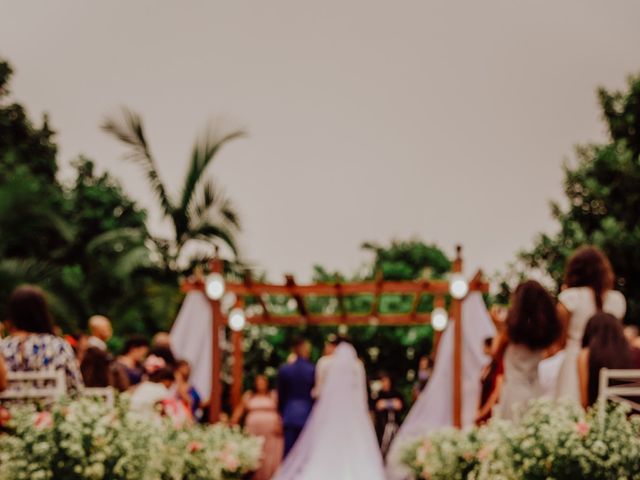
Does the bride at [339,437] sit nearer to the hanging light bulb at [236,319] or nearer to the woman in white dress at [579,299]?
the hanging light bulb at [236,319]

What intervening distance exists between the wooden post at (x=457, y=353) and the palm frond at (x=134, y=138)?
5367mm

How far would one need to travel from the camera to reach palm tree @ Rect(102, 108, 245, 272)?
54.6 ft

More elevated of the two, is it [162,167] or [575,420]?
[162,167]

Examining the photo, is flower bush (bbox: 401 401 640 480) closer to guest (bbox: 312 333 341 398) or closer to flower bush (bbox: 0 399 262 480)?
flower bush (bbox: 0 399 262 480)

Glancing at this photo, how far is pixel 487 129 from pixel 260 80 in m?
3.96

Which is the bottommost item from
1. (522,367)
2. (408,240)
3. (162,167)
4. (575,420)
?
(575,420)

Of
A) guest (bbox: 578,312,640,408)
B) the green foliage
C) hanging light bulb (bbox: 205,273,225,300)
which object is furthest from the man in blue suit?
the green foliage

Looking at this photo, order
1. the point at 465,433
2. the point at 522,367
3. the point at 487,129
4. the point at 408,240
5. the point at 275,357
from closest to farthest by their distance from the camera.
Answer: the point at 522,367 < the point at 465,433 < the point at 487,129 < the point at 275,357 < the point at 408,240

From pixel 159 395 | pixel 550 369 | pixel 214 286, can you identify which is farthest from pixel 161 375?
pixel 214 286

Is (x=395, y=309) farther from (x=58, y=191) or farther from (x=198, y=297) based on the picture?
(x=198, y=297)

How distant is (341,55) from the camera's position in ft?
52.2

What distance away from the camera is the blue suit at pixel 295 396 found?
14.1 m

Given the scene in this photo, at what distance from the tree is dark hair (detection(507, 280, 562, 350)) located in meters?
13.8

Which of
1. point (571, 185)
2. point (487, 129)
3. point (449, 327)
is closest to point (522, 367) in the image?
point (449, 327)
